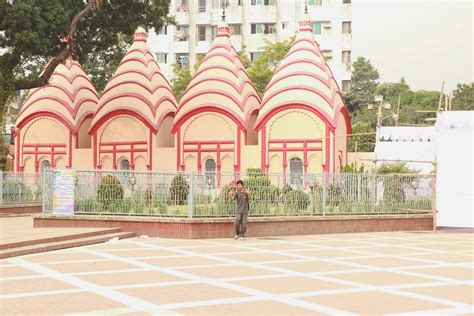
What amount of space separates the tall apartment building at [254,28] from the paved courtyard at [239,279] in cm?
3227

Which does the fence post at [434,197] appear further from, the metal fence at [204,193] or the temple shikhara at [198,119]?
the temple shikhara at [198,119]

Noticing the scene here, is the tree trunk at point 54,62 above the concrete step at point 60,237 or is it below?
above

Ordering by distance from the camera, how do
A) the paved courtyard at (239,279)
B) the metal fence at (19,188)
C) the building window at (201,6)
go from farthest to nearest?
the building window at (201,6) → the metal fence at (19,188) → the paved courtyard at (239,279)

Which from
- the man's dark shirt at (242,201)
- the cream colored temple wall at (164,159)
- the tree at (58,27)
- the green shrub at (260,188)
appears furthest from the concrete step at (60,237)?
the cream colored temple wall at (164,159)

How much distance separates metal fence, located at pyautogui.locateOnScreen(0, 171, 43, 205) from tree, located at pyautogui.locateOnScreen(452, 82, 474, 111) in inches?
1347

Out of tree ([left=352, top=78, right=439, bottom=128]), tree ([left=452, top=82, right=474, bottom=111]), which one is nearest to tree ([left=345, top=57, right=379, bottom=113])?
tree ([left=352, top=78, right=439, bottom=128])

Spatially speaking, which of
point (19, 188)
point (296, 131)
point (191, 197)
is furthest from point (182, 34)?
point (191, 197)

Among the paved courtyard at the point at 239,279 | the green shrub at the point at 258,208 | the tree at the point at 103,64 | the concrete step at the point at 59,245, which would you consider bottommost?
the paved courtyard at the point at 239,279

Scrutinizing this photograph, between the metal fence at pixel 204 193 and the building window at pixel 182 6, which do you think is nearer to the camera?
the metal fence at pixel 204 193

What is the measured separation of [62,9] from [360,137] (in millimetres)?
24373

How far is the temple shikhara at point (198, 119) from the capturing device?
2592 cm

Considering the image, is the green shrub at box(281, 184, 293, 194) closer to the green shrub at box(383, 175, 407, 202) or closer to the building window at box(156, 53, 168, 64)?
the green shrub at box(383, 175, 407, 202)

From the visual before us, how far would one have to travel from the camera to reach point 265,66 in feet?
117

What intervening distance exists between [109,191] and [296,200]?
4795 mm
